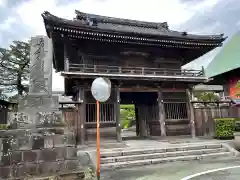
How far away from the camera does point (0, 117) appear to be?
1719 cm

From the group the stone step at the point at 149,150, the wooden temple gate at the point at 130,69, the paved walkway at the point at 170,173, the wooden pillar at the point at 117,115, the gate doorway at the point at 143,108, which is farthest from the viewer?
the gate doorway at the point at 143,108

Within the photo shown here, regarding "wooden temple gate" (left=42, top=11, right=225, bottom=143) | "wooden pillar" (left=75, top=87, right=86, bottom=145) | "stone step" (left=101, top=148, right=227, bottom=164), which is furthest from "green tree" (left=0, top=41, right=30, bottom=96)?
"stone step" (left=101, top=148, right=227, bottom=164)

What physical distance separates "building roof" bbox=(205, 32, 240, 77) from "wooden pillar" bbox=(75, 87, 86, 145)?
1271cm

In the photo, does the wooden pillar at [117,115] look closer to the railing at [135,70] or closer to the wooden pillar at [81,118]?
the railing at [135,70]

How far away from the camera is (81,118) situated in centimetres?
1161

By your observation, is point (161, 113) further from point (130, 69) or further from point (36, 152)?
point (36, 152)

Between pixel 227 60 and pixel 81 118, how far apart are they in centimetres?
1536

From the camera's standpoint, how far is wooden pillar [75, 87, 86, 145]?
1139 cm

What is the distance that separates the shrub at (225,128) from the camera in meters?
13.0

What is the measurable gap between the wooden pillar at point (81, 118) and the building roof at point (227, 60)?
12.7 metres

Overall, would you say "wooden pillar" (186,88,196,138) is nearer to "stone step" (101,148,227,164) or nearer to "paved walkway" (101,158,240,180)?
"stone step" (101,148,227,164)

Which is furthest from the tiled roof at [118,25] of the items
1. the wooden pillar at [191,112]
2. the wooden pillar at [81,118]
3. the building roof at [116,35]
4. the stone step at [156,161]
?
the stone step at [156,161]

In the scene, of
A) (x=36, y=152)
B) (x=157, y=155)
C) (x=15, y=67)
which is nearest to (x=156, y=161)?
(x=157, y=155)

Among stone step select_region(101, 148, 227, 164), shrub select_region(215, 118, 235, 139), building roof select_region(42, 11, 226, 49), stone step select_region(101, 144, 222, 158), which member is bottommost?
stone step select_region(101, 148, 227, 164)
